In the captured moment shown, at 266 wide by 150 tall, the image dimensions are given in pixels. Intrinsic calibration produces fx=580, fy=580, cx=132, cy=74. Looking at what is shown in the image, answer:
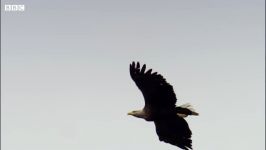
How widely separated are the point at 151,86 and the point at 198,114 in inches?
62.3

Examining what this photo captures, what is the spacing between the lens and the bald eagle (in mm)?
16375

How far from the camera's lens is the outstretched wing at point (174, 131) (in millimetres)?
17281

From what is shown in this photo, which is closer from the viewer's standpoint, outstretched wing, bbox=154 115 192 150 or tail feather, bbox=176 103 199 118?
tail feather, bbox=176 103 199 118

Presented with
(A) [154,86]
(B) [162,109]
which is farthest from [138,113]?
(A) [154,86]

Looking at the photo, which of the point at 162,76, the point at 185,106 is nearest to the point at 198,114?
the point at 185,106

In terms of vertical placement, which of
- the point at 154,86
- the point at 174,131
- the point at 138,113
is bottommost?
the point at 174,131

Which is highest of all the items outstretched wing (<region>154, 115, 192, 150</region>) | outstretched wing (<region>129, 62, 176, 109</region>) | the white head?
outstretched wing (<region>129, 62, 176, 109</region>)

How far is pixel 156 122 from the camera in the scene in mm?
17672

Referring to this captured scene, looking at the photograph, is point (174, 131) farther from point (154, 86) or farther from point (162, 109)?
point (154, 86)

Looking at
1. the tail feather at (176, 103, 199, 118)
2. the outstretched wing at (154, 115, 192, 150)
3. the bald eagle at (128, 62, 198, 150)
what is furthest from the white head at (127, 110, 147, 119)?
the tail feather at (176, 103, 199, 118)

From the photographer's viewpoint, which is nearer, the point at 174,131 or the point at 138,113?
the point at 138,113

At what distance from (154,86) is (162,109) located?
2.84 ft

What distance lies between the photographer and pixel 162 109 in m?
16.9

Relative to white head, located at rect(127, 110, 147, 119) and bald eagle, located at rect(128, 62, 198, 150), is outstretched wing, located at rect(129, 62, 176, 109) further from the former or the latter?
white head, located at rect(127, 110, 147, 119)
